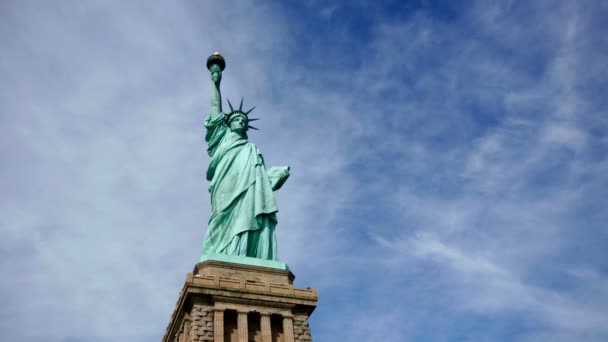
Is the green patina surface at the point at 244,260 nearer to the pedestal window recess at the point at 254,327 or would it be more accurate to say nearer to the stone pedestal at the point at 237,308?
the stone pedestal at the point at 237,308

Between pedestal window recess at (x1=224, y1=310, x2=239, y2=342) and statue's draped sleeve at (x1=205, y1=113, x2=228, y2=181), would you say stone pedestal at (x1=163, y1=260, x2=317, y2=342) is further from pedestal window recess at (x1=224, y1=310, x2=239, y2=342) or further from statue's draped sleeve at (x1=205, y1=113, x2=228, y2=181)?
statue's draped sleeve at (x1=205, y1=113, x2=228, y2=181)

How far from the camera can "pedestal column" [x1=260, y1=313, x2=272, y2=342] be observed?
914 inches

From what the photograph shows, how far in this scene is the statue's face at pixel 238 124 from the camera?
31141 millimetres

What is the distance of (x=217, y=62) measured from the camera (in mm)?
34781

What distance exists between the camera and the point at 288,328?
23.8 metres

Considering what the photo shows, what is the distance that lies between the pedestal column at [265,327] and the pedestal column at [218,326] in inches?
57.5

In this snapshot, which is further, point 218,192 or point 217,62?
point 217,62

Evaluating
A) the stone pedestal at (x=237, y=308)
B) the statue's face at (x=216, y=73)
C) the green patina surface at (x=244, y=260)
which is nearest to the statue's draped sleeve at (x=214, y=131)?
the statue's face at (x=216, y=73)

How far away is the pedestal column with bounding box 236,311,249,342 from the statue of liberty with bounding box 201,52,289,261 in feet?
9.96

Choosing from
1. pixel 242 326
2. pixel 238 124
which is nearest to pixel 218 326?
pixel 242 326

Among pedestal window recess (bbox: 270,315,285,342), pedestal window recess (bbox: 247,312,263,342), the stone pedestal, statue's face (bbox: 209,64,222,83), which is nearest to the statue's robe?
the stone pedestal

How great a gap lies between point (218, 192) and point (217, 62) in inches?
354

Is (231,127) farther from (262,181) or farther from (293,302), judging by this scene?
(293,302)

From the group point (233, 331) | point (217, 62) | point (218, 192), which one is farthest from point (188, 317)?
point (217, 62)
